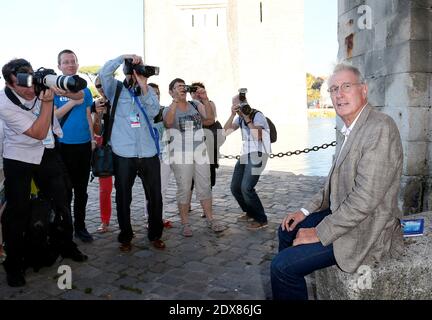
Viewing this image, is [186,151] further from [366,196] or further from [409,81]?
[366,196]

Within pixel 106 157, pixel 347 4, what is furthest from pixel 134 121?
pixel 347 4

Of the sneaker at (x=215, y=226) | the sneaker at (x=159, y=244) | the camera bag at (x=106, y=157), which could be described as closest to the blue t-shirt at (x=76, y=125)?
the camera bag at (x=106, y=157)

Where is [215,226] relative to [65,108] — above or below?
below

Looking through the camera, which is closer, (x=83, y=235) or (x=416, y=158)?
(x=416, y=158)

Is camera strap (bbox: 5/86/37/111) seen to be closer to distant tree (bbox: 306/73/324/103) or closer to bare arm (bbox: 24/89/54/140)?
bare arm (bbox: 24/89/54/140)

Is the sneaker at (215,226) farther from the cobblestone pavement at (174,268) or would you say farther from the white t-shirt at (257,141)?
the white t-shirt at (257,141)

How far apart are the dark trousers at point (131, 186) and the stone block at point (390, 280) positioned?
219cm

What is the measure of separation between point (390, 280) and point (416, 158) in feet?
8.48

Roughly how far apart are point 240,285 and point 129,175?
167cm

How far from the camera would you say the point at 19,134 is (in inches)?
136

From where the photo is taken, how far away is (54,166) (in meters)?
3.70

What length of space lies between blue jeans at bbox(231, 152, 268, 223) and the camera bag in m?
1.71

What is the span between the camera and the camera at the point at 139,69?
3986 millimetres

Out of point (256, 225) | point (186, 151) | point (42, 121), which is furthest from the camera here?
point (256, 225)
